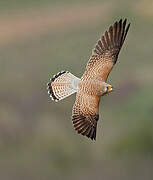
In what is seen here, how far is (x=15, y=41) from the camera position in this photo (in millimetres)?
9992

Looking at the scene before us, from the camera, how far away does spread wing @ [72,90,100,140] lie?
221 inches

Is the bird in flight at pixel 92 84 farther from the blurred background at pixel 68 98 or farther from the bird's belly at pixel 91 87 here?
the blurred background at pixel 68 98

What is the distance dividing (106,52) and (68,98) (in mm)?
2895

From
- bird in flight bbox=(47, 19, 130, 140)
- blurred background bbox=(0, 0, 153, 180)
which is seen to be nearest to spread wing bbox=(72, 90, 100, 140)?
bird in flight bbox=(47, 19, 130, 140)

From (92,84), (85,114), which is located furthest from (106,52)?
(85,114)

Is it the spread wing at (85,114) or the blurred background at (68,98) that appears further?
the blurred background at (68,98)

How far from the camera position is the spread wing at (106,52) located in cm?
572

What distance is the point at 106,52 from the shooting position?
5.89m

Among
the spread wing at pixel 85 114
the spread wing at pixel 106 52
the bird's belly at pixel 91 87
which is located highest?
the spread wing at pixel 106 52

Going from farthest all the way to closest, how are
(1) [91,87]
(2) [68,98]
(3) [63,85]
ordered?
(2) [68,98]
(3) [63,85]
(1) [91,87]

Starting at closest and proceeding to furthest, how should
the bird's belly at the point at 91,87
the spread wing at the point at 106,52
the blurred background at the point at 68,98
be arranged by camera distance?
the bird's belly at the point at 91,87 < the spread wing at the point at 106,52 < the blurred background at the point at 68,98

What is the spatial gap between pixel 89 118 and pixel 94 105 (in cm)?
12

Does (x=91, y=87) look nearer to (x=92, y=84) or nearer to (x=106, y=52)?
(x=92, y=84)

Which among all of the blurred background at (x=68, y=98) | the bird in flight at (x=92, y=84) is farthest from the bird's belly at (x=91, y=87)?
the blurred background at (x=68, y=98)
